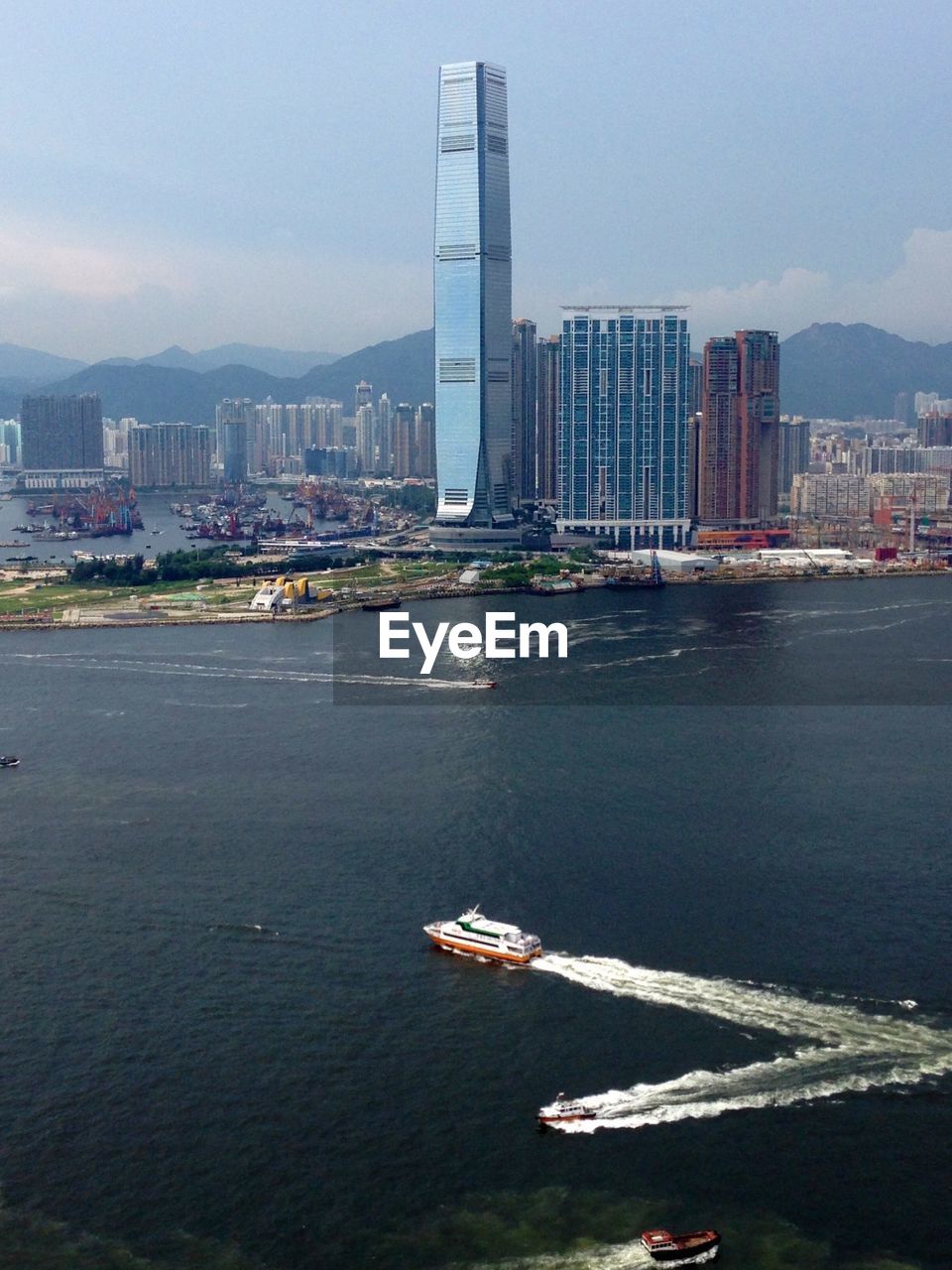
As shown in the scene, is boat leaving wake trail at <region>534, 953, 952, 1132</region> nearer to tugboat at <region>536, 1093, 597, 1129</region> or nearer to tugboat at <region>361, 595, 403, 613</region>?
tugboat at <region>536, 1093, 597, 1129</region>

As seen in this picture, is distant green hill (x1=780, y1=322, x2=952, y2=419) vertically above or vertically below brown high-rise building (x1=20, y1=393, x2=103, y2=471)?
above

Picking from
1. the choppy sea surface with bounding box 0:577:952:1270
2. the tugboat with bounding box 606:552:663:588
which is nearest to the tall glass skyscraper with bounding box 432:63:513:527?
the tugboat with bounding box 606:552:663:588

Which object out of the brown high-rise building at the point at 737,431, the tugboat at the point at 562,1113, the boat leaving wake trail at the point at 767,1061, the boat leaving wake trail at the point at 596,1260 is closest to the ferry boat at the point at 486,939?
the boat leaving wake trail at the point at 767,1061

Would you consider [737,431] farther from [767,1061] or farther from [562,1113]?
[562,1113]

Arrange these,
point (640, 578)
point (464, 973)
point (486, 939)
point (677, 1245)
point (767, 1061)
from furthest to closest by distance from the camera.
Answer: point (640, 578) < point (486, 939) < point (464, 973) < point (767, 1061) < point (677, 1245)

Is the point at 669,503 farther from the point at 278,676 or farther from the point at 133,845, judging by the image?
the point at 133,845

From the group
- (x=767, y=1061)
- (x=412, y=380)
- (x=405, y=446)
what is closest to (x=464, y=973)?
(x=767, y=1061)
